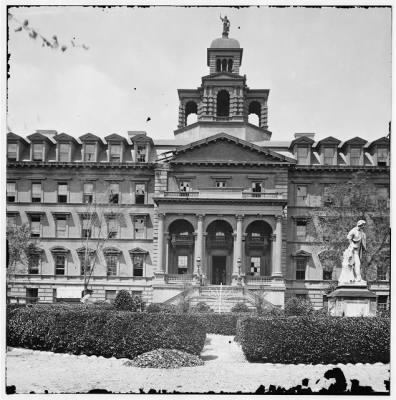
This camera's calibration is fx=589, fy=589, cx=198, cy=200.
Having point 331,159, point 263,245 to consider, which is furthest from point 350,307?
point 331,159

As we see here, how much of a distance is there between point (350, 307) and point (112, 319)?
8.68 m

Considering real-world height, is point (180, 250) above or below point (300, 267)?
above

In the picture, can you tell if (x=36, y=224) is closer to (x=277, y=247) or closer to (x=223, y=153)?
(x=223, y=153)

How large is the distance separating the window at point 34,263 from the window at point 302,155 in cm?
2402

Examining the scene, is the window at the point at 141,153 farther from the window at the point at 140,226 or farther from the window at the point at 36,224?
the window at the point at 36,224

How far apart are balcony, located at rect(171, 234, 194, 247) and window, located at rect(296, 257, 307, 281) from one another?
919cm

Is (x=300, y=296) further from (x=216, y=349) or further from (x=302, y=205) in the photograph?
(x=216, y=349)

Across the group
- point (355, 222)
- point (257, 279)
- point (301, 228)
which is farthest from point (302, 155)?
point (257, 279)

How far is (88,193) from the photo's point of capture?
51094 millimetres

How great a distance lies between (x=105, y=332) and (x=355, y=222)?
2598cm

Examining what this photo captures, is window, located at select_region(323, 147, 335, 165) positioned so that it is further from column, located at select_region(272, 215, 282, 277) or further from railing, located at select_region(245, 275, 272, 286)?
railing, located at select_region(245, 275, 272, 286)

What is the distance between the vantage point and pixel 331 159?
51469mm

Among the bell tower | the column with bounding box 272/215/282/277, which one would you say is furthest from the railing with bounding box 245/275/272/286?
the bell tower

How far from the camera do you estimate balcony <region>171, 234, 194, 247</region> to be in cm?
4950
